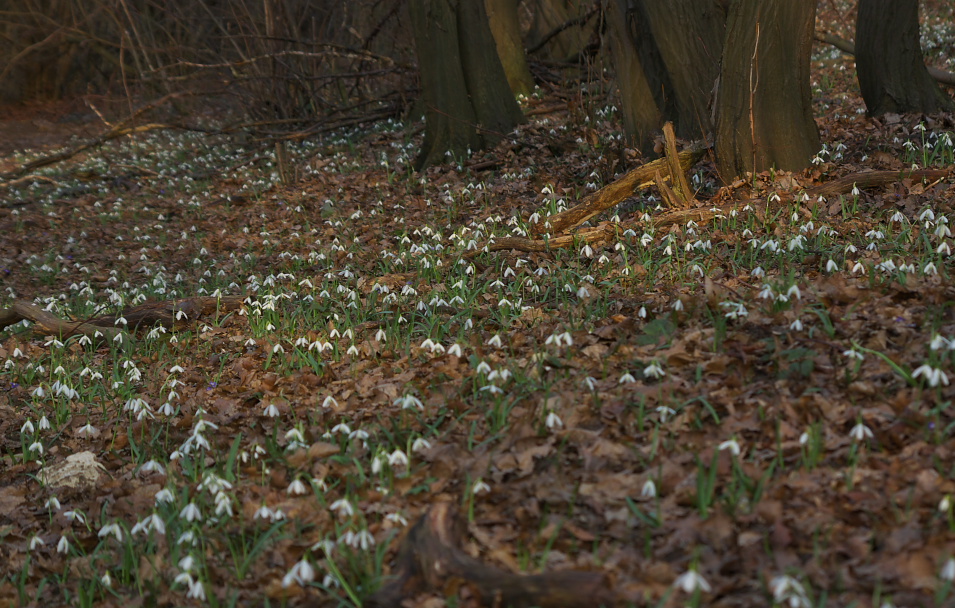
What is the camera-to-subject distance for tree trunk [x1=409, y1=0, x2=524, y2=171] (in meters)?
10.4

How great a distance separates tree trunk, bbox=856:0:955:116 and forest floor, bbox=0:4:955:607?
0.35m

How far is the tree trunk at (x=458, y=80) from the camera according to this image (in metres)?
10.4

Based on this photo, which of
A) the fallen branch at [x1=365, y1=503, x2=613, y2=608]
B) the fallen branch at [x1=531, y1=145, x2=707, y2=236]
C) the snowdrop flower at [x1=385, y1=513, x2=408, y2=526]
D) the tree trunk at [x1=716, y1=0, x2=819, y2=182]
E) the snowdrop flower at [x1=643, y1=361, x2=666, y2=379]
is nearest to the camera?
the fallen branch at [x1=365, y1=503, x2=613, y2=608]

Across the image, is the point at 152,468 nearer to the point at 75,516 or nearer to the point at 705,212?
the point at 75,516

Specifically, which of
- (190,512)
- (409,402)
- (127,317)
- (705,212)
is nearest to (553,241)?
(705,212)

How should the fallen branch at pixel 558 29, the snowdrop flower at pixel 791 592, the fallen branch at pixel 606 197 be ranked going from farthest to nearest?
the fallen branch at pixel 558 29, the fallen branch at pixel 606 197, the snowdrop flower at pixel 791 592

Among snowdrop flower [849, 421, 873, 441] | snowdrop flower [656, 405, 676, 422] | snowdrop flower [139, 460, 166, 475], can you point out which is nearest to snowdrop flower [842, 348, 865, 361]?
snowdrop flower [849, 421, 873, 441]

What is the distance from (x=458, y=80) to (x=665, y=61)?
10.6 ft

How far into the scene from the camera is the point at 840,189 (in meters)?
6.47

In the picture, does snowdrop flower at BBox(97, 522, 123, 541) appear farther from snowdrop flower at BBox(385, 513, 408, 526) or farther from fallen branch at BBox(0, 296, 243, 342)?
fallen branch at BBox(0, 296, 243, 342)

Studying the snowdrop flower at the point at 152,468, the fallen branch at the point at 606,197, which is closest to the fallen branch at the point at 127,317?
the snowdrop flower at the point at 152,468

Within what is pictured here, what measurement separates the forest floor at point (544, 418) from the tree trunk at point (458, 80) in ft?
10.2

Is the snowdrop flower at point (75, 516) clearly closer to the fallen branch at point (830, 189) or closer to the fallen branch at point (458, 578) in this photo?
the fallen branch at point (458, 578)

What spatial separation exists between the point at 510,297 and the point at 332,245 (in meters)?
3.19
